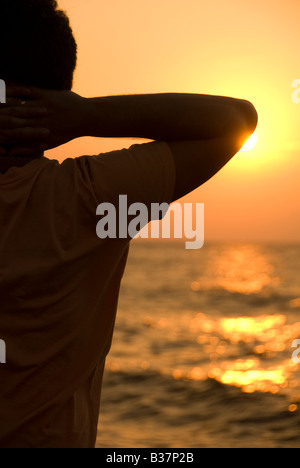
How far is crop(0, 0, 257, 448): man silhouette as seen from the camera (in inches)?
52.1

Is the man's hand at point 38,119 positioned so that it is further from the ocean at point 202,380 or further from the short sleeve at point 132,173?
the ocean at point 202,380

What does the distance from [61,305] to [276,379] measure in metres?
14.9

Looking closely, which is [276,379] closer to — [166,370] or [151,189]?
[166,370]

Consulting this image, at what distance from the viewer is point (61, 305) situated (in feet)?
4.47

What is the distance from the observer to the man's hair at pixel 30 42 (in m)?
1.32

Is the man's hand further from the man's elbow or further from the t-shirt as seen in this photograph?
the man's elbow

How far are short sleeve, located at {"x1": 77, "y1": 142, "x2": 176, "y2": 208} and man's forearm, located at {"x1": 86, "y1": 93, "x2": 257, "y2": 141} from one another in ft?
0.20

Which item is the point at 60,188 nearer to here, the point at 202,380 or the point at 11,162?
the point at 11,162

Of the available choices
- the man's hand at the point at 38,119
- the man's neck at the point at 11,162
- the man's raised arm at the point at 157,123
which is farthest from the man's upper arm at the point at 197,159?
the man's neck at the point at 11,162

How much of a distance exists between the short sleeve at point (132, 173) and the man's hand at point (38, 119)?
0.35 feet

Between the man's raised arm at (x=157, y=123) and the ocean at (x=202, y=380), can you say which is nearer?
the man's raised arm at (x=157, y=123)

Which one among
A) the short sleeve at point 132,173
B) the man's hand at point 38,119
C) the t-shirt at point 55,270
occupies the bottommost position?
the t-shirt at point 55,270

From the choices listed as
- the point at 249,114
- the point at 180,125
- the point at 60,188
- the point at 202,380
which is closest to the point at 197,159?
the point at 180,125

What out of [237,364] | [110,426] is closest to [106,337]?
[110,426]
